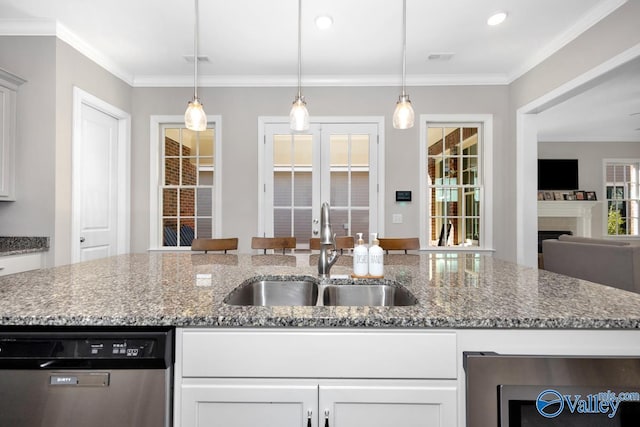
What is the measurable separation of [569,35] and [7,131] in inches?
191

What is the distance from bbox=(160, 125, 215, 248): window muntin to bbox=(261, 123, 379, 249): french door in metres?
0.74

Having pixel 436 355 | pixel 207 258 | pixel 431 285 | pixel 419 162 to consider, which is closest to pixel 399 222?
pixel 419 162

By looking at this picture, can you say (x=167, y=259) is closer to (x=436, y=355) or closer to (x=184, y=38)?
(x=436, y=355)

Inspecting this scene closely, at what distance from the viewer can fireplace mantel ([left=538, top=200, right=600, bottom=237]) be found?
7.36 meters

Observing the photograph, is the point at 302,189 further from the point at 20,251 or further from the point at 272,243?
the point at 20,251

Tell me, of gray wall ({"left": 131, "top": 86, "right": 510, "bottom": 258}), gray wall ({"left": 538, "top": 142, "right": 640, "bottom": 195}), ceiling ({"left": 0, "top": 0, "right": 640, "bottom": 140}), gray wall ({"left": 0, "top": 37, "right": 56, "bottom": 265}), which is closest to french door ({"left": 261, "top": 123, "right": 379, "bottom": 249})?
gray wall ({"left": 131, "top": 86, "right": 510, "bottom": 258})

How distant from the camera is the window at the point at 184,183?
166 inches

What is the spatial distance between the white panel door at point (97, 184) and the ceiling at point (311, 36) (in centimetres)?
64

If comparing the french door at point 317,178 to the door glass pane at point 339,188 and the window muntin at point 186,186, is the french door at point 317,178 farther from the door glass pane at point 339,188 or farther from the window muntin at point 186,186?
the window muntin at point 186,186

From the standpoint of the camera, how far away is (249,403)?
3.01 ft

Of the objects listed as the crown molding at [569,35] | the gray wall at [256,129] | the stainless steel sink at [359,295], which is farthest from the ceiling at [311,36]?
the stainless steel sink at [359,295]

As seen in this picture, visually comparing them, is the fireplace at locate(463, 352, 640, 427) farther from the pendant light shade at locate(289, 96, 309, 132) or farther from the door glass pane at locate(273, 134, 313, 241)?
the door glass pane at locate(273, 134, 313, 241)

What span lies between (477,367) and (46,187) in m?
3.45

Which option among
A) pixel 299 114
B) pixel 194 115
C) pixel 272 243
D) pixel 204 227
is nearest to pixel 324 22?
pixel 299 114
